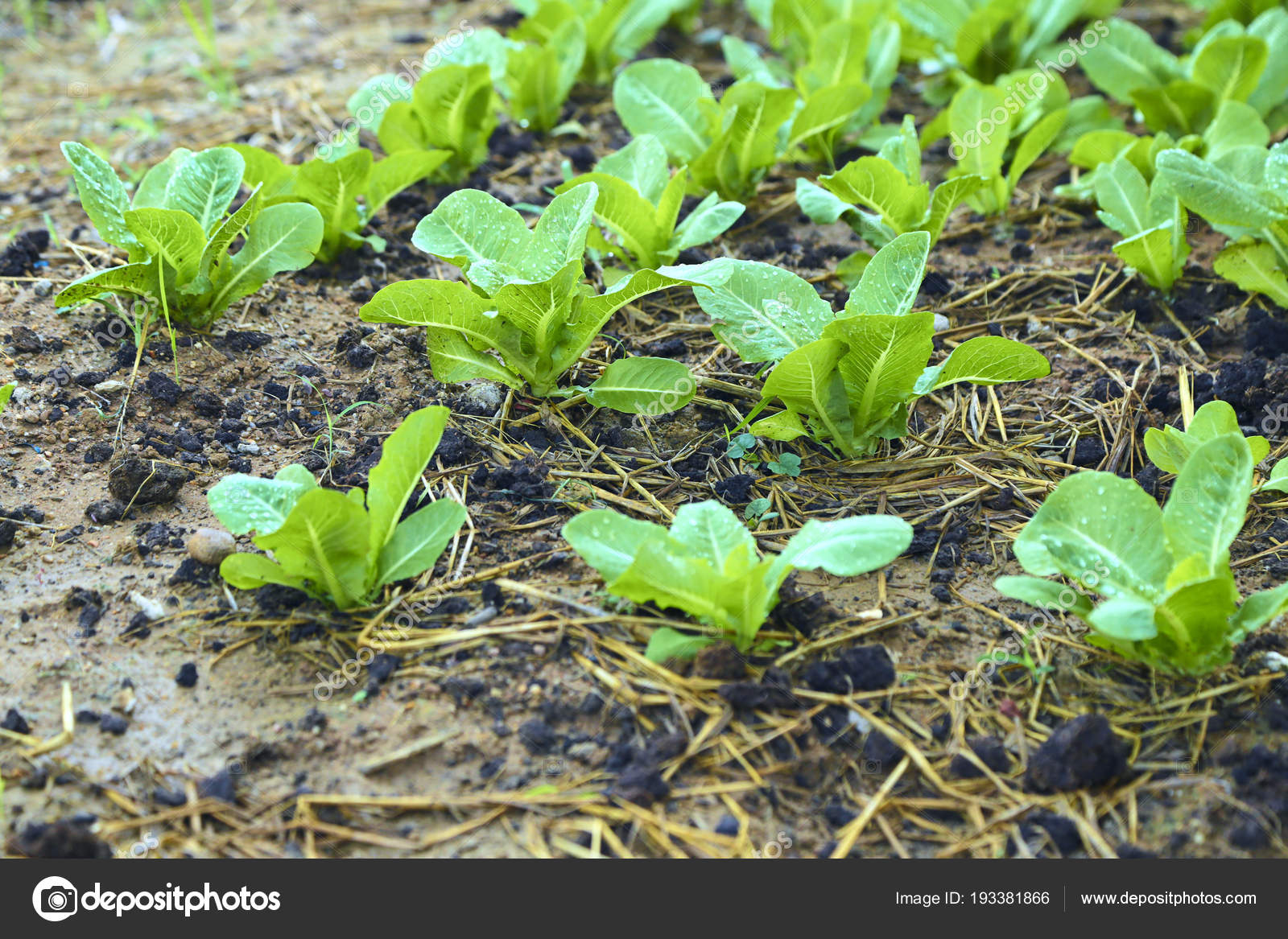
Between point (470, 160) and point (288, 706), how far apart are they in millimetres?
1952

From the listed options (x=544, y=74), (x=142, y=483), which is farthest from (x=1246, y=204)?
(x=142, y=483)

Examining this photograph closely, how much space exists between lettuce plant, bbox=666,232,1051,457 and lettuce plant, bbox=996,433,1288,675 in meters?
0.37

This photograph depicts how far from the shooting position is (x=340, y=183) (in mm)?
2607

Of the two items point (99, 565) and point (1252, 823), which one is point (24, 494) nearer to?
point (99, 565)

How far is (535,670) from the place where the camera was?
1737 mm

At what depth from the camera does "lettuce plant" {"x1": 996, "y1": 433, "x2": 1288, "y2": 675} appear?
1.62 metres

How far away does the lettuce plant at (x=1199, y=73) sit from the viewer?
3049mm

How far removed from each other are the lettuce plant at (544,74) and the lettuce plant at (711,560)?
2000 millimetres

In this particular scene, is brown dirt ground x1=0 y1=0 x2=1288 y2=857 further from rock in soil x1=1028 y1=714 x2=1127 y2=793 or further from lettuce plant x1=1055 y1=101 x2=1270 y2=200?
lettuce plant x1=1055 y1=101 x2=1270 y2=200

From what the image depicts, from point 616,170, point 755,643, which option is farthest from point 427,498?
point 616,170

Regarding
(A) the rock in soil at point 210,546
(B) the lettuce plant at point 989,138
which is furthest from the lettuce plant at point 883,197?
(A) the rock in soil at point 210,546

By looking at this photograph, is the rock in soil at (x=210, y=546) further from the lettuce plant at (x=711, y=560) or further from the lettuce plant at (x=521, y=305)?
the lettuce plant at (x=711, y=560)
